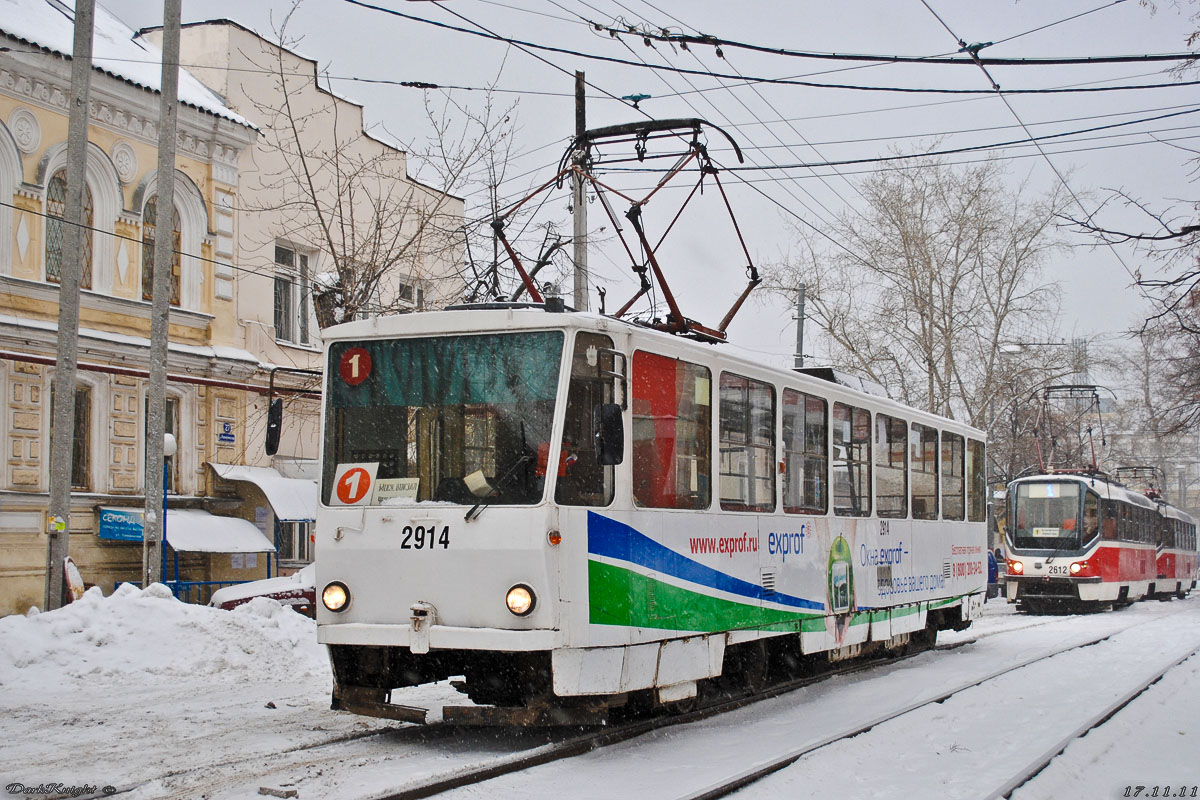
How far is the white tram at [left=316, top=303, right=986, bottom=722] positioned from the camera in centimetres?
820

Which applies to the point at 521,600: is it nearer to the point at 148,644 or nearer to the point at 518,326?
the point at 518,326

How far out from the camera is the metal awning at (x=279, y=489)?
21203 millimetres

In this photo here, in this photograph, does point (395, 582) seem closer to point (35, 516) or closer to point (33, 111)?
point (35, 516)

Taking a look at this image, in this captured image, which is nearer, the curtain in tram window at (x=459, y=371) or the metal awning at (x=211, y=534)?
the curtain in tram window at (x=459, y=371)

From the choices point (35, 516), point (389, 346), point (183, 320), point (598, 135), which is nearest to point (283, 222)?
point (183, 320)

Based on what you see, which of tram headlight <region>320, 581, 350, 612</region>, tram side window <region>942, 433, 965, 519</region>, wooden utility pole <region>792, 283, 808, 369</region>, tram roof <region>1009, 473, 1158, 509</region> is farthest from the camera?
wooden utility pole <region>792, 283, 808, 369</region>

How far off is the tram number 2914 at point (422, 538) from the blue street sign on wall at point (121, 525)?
40.2ft

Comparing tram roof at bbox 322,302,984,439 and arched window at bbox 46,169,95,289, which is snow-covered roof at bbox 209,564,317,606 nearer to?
arched window at bbox 46,169,95,289

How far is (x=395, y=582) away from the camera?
851 centimetres

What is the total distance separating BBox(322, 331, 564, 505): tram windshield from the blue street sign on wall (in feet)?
37.9

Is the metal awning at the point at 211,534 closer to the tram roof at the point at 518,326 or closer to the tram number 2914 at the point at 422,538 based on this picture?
the tram roof at the point at 518,326

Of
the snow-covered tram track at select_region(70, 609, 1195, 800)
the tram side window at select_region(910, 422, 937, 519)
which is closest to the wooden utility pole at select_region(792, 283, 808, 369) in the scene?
the tram side window at select_region(910, 422, 937, 519)

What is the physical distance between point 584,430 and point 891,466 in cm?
640

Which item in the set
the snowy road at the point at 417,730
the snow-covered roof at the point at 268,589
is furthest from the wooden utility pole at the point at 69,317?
the snow-covered roof at the point at 268,589
